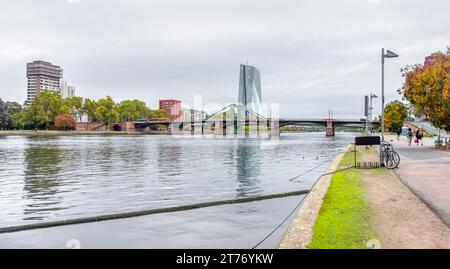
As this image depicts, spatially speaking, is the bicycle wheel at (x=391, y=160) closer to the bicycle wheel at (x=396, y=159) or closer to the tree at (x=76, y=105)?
the bicycle wheel at (x=396, y=159)

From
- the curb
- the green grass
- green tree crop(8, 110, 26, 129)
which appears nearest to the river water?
the curb

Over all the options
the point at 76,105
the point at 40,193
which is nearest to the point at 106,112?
the point at 76,105

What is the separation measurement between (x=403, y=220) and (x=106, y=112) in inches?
6862

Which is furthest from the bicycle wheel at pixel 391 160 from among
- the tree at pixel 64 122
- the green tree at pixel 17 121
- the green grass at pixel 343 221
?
the green tree at pixel 17 121

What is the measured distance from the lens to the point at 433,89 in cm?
3578

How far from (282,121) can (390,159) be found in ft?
386

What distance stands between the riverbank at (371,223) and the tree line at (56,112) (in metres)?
160

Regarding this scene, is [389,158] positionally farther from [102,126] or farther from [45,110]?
[102,126]

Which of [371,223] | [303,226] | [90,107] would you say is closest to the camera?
[303,226]

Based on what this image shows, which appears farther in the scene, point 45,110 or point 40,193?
point 45,110

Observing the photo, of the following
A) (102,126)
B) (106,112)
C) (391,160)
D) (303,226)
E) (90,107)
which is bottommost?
(303,226)
